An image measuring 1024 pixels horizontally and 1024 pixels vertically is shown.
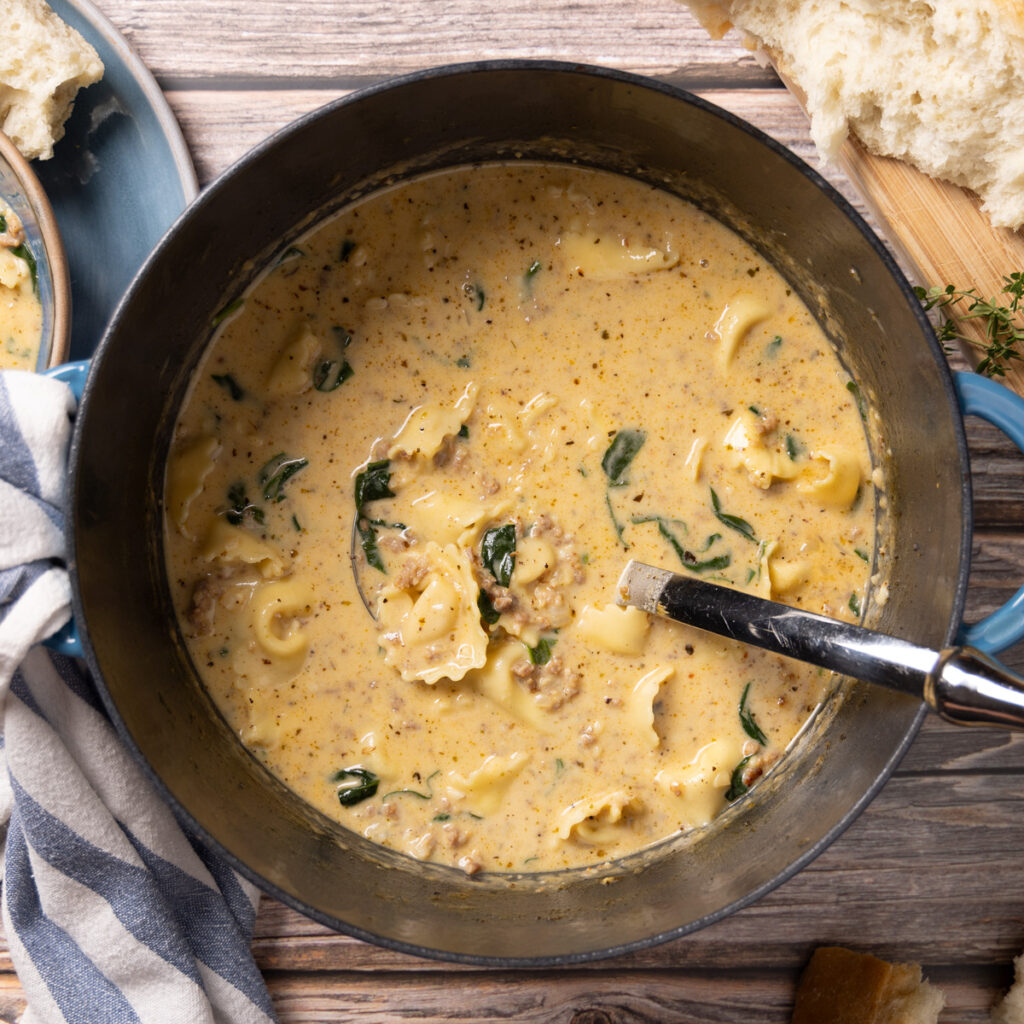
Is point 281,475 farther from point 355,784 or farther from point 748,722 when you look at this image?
point 748,722

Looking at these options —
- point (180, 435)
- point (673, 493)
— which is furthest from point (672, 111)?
point (180, 435)

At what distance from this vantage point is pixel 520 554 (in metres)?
2.20

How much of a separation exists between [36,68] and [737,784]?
233 centimetres

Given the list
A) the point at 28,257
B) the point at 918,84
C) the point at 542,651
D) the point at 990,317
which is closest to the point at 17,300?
the point at 28,257

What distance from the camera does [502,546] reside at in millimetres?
2205

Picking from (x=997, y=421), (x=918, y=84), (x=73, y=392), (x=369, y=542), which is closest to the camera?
(x=997, y=421)

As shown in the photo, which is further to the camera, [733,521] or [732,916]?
[732,916]

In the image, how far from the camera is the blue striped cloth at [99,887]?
216 centimetres

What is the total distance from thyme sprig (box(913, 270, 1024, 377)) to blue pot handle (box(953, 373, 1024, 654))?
235 mm

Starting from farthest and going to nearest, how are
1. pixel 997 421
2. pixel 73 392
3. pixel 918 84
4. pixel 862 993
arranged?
Answer: 1. pixel 862 993
2. pixel 918 84
3. pixel 73 392
4. pixel 997 421

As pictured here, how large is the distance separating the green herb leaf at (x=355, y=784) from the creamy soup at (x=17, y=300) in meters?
1.24

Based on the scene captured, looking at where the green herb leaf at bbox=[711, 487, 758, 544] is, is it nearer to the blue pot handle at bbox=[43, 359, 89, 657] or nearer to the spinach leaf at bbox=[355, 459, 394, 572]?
→ the spinach leaf at bbox=[355, 459, 394, 572]

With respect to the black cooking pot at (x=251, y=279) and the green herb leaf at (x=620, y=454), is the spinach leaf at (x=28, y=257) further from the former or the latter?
the green herb leaf at (x=620, y=454)

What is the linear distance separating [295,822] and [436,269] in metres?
1.33
